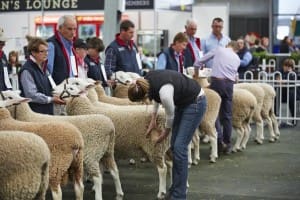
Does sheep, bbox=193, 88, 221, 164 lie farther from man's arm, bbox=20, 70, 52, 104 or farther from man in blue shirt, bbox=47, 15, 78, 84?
man's arm, bbox=20, 70, 52, 104

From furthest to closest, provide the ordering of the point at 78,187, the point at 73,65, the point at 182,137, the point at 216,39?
1. the point at 216,39
2. the point at 73,65
3. the point at 182,137
4. the point at 78,187

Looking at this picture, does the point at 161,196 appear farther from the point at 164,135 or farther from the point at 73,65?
the point at 73,65

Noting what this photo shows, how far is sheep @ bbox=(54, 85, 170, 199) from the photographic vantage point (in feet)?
25.8

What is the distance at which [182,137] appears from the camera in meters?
7.11

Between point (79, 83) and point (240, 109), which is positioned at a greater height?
point (79, 83)

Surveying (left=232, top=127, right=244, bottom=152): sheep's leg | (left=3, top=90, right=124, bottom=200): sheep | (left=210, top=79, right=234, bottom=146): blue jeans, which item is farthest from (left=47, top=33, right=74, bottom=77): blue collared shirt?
(left=232, top=127, right=244, bottom=152): sheep's leg

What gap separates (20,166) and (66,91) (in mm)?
2280

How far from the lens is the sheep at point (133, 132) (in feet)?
25.8

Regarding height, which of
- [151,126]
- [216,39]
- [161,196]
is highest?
[216,39]

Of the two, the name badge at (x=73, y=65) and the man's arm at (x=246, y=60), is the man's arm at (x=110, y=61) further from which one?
the man's arm at (x=246, y=60)

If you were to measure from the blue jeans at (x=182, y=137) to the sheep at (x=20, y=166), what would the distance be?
Result: 1.80 metres

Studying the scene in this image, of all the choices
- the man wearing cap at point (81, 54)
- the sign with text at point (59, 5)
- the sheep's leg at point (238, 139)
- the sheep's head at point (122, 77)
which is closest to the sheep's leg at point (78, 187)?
the man wearing cap at point (81, 54)

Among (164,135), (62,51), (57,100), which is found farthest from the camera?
(62,51)

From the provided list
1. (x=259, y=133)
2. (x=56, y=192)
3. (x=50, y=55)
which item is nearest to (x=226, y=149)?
(x=259, y=133)
